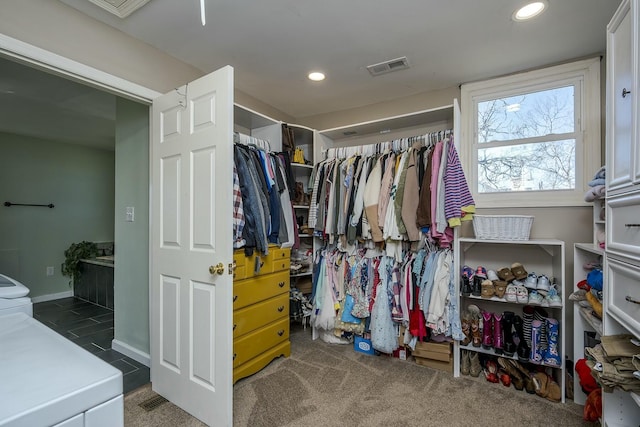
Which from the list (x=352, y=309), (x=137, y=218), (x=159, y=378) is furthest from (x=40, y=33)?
(x=352, y=309)

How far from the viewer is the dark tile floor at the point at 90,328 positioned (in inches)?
87.9

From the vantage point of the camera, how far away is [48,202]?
13.7 ft

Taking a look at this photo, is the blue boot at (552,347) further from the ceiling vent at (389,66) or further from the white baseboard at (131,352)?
the white baseboard at (131,352)

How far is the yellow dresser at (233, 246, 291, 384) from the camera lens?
2.04m

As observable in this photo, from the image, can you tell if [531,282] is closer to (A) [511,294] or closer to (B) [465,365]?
(A) [511,294]

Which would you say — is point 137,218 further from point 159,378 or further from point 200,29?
point 200,29

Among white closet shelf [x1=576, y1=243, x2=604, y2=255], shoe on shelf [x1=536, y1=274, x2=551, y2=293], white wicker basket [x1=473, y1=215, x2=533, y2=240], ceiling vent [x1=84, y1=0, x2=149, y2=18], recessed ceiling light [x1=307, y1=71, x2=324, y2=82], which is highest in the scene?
ceiling vent [x1=84, y1=0, x2=149, y2=18]

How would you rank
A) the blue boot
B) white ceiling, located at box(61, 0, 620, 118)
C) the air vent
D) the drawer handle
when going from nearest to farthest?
the drawer handle, white ceiling, located at box(61, 0, 620, 118), the air vent, the blue boot

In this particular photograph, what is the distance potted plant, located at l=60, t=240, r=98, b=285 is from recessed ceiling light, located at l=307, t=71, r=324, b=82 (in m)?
4.12

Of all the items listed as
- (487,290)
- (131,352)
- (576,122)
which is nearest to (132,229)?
(131,352)

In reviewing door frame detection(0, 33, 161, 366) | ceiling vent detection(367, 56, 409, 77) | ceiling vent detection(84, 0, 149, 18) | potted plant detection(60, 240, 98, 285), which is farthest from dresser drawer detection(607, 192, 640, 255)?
potted plant detection(60, 240, 98, 285)

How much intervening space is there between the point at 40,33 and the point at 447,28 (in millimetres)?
2268

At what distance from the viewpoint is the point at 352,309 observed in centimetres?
256

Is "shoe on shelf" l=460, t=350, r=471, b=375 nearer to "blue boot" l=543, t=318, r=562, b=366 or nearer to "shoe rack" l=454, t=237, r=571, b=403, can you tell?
"shoe rack" l=454, t=237, r=571, b=403
